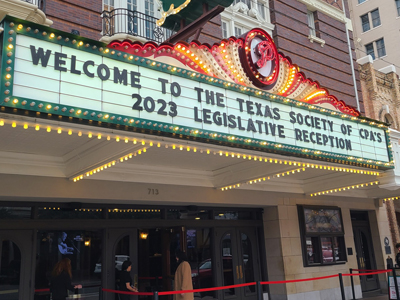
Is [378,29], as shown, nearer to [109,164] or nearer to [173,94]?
[173,94]

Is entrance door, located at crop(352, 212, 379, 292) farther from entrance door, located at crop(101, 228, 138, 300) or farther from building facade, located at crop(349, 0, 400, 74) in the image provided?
building facade, located at crop(349, 0, 400, 74)

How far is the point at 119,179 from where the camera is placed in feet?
32.3

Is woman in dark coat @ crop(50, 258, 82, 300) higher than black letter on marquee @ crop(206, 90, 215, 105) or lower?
lower

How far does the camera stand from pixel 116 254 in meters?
10.8

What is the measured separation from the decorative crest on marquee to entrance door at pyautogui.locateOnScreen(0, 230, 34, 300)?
17.0 ft

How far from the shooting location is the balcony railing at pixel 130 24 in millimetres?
11688

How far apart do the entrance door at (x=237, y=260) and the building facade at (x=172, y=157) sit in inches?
2.1

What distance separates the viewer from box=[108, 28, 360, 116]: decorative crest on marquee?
26.6 feet

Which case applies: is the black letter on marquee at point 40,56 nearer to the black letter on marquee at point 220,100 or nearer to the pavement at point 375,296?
the black letter on marquee at point 220,100

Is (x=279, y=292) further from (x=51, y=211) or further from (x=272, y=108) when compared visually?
(x=51, y=211)

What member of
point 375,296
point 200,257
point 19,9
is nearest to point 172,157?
point 200,257

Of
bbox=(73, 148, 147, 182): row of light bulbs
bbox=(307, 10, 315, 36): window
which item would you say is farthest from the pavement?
bbox=(73, 148, 147, 182): row of light bulbs

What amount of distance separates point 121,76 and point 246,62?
3.86 m

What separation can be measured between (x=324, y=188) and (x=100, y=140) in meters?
8.68
